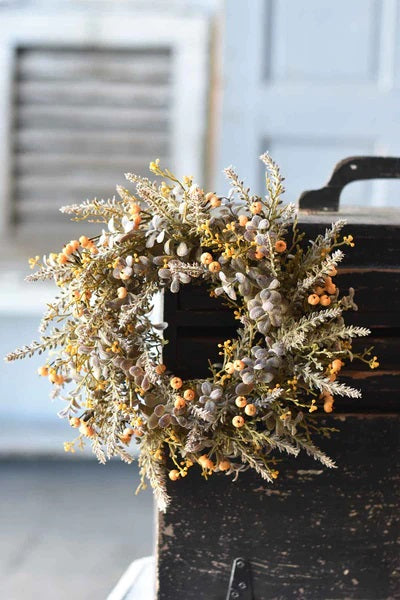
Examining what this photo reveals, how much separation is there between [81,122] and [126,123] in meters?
0.15

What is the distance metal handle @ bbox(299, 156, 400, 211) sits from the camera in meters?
0.93

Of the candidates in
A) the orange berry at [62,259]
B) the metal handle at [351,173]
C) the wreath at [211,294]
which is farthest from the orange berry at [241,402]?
the metal handle at [351,173]

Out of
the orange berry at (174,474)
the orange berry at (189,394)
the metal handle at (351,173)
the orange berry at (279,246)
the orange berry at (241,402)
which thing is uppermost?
the metal handle at (351,173)

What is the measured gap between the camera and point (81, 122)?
8.60 ft

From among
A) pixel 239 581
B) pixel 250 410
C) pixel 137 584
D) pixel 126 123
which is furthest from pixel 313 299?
pixel 126 123

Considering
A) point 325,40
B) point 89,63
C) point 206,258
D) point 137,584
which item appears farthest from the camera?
point 89,63

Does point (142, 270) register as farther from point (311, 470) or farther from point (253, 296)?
point (311, 470)

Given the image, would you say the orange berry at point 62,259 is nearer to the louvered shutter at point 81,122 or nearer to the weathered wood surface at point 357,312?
the weathered wood surface at point 357,312

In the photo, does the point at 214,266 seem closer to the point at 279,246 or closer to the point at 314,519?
the point at 279,246

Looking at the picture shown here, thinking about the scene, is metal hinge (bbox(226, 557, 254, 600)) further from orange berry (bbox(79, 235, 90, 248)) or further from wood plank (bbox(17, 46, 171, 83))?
wood plank (bbox(17, 46, 171, 83))

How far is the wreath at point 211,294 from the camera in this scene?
2.37 feet

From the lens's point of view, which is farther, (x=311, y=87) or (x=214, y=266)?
(x=311, y=87)

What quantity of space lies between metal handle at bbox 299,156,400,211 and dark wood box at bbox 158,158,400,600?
0.10m

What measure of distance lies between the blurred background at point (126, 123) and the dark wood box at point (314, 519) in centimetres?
127
